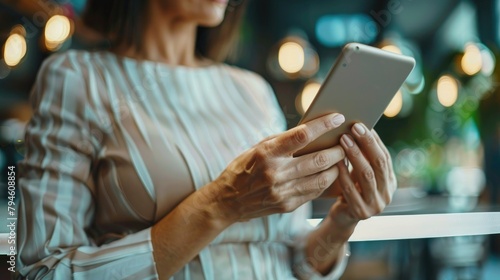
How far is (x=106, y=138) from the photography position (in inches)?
19.8

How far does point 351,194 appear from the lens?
51cm

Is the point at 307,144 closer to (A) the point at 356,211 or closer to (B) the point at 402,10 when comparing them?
(A) the point at 356,211

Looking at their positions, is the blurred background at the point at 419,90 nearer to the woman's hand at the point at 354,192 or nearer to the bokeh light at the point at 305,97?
the bokeh light at the point at 305,97

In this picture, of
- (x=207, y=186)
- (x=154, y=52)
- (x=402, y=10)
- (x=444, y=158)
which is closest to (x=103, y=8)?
(x=154, y=52)

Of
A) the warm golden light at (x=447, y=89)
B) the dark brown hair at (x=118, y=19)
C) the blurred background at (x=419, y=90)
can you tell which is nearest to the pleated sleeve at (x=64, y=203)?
the dark brown hair at (x=118, y=19)

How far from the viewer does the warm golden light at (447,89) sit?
92 centimetres

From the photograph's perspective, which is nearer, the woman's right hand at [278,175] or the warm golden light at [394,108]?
the woman's right hand at [278,175]

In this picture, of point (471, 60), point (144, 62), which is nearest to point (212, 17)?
point (144, 62)

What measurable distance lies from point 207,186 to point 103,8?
9.8 inches

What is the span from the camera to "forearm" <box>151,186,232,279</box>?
1.54 feet

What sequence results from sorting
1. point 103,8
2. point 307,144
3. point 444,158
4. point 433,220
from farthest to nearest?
point 444,158
point 433,220
point 103,8
point 307,144

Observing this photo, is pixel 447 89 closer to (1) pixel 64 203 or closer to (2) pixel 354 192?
(2) pixel 354 192

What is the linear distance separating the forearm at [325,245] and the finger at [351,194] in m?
0.04

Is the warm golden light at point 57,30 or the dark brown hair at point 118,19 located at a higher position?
the dark brown hair at point 118,19
